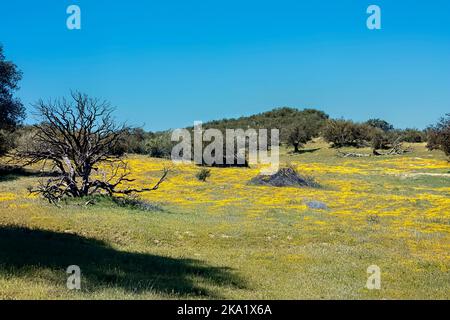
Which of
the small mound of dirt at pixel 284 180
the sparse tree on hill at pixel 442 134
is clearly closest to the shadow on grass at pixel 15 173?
the small mound of dirt at pixel 284 180

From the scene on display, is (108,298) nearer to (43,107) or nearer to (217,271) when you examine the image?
(217,271)

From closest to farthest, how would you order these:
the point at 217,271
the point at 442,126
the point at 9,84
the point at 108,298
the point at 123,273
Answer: the point at 108,298 < the point at 123,273 < the point at 217,271 < the point at 9,84 < the point at 442,126

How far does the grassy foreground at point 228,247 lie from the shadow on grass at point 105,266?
0.04 metres

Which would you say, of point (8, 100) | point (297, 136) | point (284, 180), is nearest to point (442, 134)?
point (284, 180)

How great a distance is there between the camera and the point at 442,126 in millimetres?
62688

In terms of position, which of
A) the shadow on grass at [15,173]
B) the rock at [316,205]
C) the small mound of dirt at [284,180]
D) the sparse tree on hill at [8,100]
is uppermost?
the sparse tree on hill at [8,100]

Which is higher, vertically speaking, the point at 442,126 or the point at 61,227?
the point at 442,126

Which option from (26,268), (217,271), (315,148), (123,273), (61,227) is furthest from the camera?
(315,148)

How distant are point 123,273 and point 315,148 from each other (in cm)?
9918

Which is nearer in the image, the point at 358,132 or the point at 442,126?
the point at 442,126

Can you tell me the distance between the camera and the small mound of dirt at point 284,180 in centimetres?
4678

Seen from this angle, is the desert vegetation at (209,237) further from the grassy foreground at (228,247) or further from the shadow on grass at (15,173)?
the shadow on grass at (15,173)

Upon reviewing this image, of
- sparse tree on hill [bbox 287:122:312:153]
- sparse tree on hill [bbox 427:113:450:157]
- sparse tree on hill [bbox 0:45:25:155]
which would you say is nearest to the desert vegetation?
sparse tree on hill [bbox 0:45:25:155]
